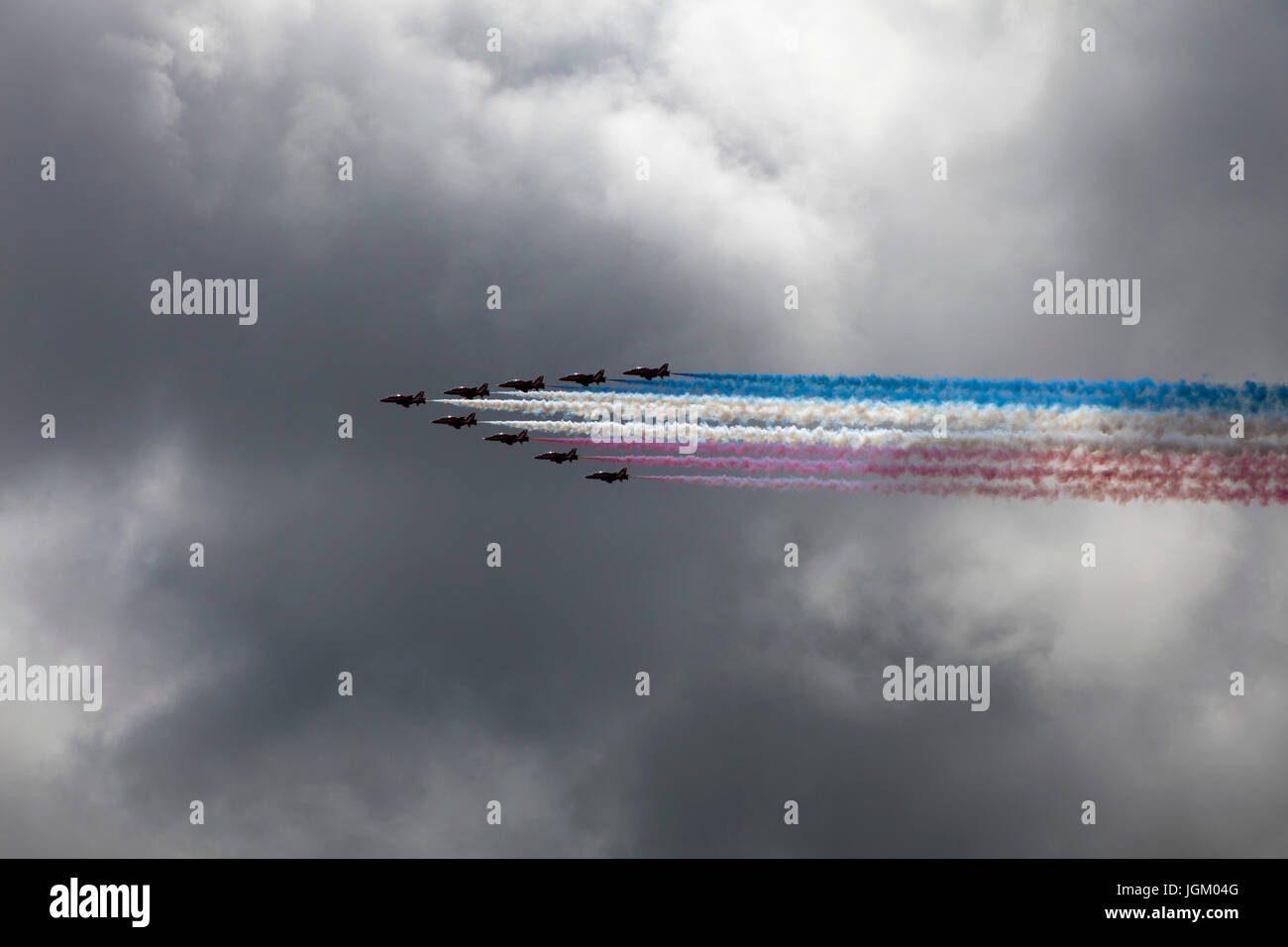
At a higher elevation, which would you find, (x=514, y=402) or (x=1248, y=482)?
(x=514, y=402)

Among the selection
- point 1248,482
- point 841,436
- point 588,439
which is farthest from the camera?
point 588,439

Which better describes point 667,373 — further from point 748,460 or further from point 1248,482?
point 1248,482
